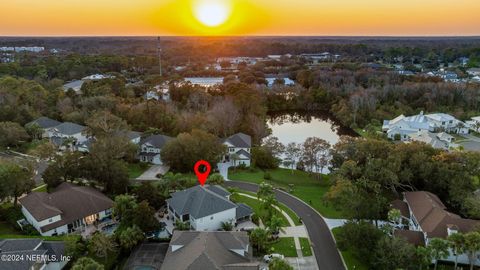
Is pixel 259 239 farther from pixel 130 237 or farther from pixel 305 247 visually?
pixel 130 237

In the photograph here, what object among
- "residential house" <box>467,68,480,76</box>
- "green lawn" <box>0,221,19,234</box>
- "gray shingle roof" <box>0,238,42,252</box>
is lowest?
"green lawn" <box>0,221,19,234</box>

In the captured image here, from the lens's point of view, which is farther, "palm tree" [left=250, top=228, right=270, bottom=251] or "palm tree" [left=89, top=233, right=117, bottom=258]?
"palm tree" [left=250, top=228, right=270, bottom=251]

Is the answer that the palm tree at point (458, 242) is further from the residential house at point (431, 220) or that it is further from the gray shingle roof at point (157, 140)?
the gray shingle roof at point (157, 140)

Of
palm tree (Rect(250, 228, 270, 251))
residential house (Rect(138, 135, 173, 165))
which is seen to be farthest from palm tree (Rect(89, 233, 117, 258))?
residential house (Rect(138, 135, 173, 165))

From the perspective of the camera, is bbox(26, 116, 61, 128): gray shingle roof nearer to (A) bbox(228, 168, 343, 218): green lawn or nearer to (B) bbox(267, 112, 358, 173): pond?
(A) bbox(228, 168, 343, 218): green lawn

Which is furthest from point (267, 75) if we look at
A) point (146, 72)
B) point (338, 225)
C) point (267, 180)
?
point (338, 225)

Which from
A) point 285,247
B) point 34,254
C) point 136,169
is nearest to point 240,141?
point 136,169
